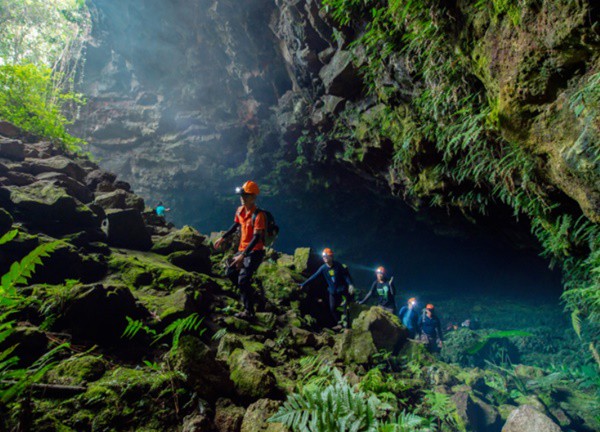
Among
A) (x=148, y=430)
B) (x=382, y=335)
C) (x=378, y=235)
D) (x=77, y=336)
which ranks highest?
(x=378, y=235)

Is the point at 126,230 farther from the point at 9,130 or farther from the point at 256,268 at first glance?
the point at 9,130

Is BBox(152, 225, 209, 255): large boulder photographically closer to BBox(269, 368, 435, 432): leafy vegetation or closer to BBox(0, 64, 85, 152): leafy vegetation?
BBox(269, 368, 435, 432): leafy vegetation

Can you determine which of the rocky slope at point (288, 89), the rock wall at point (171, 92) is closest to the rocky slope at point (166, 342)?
the rocky slope at point (288, 89)

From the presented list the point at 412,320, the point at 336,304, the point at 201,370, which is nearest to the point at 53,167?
the point at 201,370

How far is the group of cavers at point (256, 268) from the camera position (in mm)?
4707

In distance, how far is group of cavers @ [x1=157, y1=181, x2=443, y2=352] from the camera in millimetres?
4707

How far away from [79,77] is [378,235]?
25894mm

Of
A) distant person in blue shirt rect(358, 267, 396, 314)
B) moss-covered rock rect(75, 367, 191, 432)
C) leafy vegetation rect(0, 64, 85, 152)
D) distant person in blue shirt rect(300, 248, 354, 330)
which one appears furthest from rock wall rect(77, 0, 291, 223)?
moss-covered rock rect(75, 367, 191, 432)

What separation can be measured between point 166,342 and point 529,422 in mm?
4796

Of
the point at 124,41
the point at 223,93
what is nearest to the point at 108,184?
the point at 223,93

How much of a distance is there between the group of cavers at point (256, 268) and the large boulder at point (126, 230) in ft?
5.88

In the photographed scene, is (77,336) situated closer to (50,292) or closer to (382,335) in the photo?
(50,292)

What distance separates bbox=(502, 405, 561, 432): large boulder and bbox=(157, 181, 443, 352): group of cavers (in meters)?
2.59

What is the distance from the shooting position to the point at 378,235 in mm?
20000
